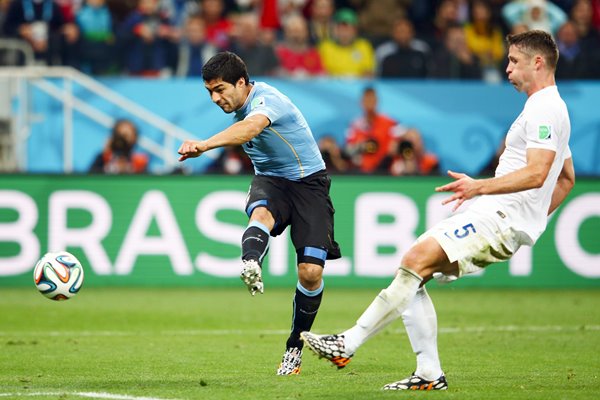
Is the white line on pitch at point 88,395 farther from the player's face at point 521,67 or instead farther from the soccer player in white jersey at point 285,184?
the player's face at point 521,67

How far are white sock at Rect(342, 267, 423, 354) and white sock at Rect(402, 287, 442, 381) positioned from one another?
278 mm

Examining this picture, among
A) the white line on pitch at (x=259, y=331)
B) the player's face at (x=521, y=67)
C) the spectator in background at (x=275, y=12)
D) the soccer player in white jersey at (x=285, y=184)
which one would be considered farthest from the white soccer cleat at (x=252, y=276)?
the spectator in background at (x=275, y=12)

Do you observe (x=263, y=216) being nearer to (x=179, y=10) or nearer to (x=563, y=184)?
(x=563, y=184)

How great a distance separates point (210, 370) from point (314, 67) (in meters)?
11.5

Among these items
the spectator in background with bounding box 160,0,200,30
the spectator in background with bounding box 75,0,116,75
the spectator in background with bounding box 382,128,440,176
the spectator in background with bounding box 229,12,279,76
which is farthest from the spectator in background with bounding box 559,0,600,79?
the spectator in background with bounding box 75,0,116,75

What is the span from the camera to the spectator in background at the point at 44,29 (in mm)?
19406

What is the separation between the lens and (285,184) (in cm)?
944

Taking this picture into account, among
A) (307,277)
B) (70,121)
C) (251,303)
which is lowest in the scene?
(251,303)

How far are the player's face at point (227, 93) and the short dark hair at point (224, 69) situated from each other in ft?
0.11

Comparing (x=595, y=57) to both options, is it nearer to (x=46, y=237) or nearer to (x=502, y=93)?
(x=502, y=93)

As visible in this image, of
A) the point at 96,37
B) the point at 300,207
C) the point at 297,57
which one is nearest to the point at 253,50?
the point at 297,57

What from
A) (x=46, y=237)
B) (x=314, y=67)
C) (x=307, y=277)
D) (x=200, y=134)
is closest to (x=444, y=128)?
(x=314, y=67)

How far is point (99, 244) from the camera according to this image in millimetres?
16547

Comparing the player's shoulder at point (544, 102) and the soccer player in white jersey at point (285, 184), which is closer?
the player's shoulder at point (544, 102)
